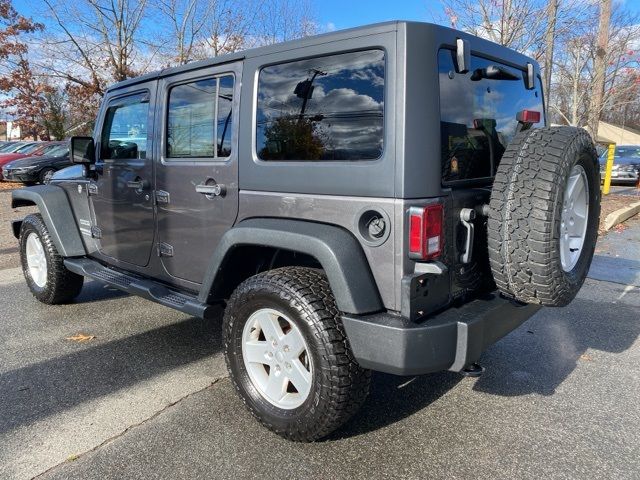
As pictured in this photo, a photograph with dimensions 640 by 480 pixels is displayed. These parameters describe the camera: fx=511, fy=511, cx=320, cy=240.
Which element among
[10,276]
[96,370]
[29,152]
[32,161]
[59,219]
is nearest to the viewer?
[96,370]

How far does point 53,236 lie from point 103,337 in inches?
42.2

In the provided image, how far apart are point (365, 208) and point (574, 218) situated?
1.26m

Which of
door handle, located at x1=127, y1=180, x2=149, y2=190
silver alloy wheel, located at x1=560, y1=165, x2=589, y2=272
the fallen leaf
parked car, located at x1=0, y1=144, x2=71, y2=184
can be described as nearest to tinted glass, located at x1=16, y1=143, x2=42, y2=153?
parked car, located at x1=0, y1=144, x2=71, y2=184

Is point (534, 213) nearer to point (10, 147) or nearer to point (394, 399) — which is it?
point (394, 399)

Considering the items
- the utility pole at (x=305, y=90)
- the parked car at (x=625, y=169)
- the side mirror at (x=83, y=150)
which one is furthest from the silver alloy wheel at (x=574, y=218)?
the parked car at (x=625, y=169)

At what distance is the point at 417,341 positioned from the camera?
2.27 m

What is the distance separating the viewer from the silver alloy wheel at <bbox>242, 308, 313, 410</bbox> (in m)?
2.62

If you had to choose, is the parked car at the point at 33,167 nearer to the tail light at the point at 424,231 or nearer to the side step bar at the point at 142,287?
the side step bar at the point at 142,287

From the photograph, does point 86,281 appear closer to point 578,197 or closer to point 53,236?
point 53,236

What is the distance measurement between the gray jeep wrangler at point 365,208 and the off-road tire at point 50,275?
1838 millimetres

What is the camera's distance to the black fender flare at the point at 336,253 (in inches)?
92.1

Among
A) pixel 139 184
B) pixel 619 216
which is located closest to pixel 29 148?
pixel 139 184

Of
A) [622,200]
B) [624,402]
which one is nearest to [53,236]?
[624,402]

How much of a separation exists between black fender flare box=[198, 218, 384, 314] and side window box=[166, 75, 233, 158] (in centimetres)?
73
